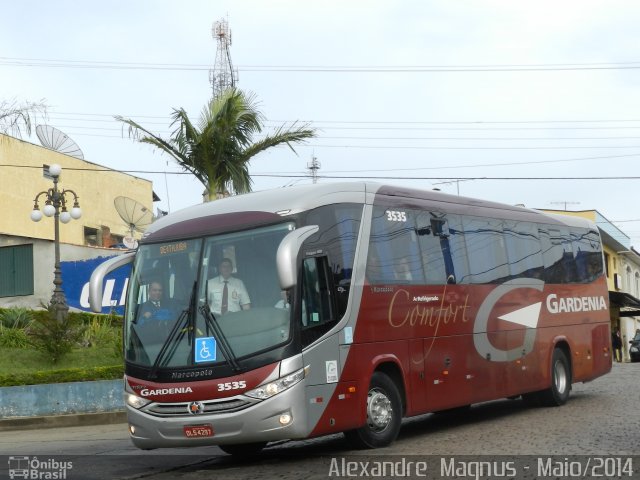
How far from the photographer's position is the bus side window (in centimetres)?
1118

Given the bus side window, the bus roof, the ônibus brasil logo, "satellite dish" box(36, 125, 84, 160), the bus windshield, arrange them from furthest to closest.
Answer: "satellite dish" box(36, 125, 84, 160) < the ônibus brasil logo < the bus roof < the bus side window < the bus windshield

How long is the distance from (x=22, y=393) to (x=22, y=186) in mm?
25495

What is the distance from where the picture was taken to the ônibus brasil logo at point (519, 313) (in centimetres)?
1488

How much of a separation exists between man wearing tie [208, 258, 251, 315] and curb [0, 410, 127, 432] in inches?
371

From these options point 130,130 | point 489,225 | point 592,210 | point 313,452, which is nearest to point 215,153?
point 130,130

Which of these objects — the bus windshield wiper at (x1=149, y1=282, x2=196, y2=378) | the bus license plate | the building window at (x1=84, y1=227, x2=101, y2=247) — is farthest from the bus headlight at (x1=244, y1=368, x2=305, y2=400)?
the building window at (x1=84, y1=227, x2=101, y2=247)

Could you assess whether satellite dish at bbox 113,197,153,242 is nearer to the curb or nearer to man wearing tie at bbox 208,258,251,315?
the curb

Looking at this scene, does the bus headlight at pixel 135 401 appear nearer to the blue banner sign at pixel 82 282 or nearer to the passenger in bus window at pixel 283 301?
the passenger in bus window at pixel 283 301

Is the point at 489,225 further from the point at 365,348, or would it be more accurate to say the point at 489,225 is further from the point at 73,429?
the point at 73,429

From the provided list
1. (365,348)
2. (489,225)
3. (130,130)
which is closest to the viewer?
(365,348)

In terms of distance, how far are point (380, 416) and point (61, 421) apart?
9584 mm

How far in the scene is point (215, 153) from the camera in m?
24.5

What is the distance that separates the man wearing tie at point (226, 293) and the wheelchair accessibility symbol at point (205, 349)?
32cm

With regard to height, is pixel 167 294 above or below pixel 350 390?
above
